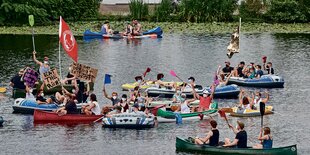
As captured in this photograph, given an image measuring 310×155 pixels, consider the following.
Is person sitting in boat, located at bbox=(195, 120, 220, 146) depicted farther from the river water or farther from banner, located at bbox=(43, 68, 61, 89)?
banner, located at bbox=(43, 68, 61, 89)

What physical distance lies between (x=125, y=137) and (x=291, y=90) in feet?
A: 53.4

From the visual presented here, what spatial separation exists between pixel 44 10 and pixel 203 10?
49.1 ft

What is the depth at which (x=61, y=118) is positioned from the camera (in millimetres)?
49000

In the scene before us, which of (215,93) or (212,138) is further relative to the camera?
(215,93)

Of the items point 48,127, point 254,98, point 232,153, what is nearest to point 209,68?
point 254,98

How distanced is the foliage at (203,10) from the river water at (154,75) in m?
11.8

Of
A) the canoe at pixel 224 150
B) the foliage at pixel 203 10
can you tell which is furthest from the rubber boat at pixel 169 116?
the foliage at pixel 203 10

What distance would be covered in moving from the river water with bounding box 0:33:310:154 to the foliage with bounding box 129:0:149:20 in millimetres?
13028

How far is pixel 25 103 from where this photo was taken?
169 feet

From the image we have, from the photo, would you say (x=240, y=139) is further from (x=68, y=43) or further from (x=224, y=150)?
(x=68, y=43)

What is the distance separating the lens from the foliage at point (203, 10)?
102 meters

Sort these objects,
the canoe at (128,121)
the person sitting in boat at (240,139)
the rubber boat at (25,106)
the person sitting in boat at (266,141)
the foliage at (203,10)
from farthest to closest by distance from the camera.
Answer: the foliage at (203,10) < the rubber boat at (25,106) < the canoe at (128,121) < the person sitting in boat at (240,139) < the person sitting in boat at (266,141)

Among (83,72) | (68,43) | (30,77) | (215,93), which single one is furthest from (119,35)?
(83,72)

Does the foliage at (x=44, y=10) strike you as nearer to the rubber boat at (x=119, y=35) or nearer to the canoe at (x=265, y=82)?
the rubber boat at (x=119, y=35)
